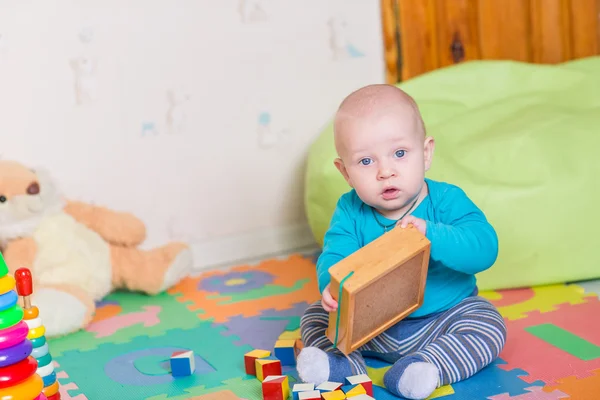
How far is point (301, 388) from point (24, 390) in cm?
39

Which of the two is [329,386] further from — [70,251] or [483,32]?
[483,32]

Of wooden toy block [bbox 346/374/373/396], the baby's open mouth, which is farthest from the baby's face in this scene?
wooden toy block [bbox 346/374/373/396]

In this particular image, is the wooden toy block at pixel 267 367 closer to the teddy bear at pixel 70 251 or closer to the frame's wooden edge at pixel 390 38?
the teddy bear at pixel 70 251

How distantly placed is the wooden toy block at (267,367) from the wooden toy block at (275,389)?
0.08 m

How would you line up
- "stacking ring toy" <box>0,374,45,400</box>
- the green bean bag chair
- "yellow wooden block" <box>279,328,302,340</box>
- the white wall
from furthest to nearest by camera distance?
the white wall → the green bean bag chair → "yellow wooden block" <box>279,328,302,340</box> → "stacking ring toy" <box>0,374,45,400</box>

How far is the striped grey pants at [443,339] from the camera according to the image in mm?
1218

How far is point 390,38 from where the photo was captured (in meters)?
2.25

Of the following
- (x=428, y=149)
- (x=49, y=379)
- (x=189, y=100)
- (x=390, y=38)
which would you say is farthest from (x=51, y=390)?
(x=390, y=38)

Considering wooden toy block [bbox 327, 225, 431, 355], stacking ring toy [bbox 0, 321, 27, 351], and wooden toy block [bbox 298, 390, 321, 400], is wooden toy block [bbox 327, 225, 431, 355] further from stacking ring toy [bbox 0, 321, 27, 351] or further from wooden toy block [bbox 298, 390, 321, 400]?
stacking ring toy [bbox 0, 321, 27, 351]

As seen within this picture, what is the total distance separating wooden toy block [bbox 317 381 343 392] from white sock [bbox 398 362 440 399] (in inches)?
3.6

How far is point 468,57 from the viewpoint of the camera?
2.32 m

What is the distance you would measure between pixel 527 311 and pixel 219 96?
96cm

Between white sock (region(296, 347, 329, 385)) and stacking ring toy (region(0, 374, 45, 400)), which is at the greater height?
stacking ring toy (region(0, 374, 45, 400))

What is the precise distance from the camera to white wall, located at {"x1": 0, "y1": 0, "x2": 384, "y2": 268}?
186cm
